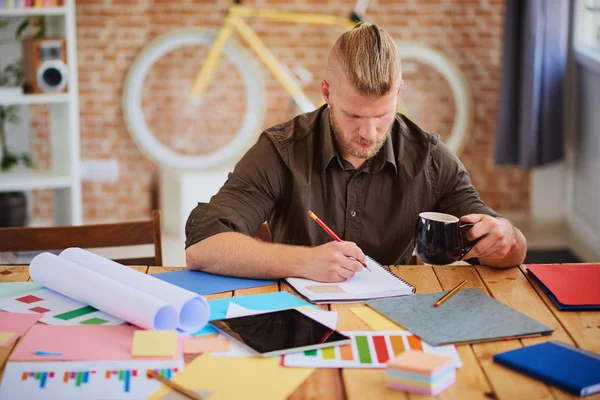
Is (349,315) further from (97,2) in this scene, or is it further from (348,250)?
(97,2)

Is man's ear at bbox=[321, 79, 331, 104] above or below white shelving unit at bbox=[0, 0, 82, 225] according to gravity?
above

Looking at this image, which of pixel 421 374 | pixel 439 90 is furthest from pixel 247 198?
pixel 439 90

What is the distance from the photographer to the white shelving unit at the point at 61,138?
3740 mm

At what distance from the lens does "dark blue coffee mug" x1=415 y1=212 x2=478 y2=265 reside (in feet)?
5.72

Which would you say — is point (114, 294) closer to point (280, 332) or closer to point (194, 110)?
point (280, 332)

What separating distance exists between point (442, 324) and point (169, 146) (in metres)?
3.21

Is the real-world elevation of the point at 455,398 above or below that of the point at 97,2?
below

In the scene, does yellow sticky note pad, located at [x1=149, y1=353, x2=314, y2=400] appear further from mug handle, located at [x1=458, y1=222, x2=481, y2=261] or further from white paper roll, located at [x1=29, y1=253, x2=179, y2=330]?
mug handle, located at [x1=458, y1=222, x2=481, y2=261]

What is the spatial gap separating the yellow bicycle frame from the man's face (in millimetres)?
2438

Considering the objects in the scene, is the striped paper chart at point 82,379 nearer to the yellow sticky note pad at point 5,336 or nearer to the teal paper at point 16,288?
the yellow sticky note pad at point 5,336

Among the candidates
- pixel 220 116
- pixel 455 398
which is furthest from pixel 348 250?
pixel 220 116

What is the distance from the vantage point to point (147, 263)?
2.16 m

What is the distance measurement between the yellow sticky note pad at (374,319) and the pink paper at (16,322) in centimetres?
59

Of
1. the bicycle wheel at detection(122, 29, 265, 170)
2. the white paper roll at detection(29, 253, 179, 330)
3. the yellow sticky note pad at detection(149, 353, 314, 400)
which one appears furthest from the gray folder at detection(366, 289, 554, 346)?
the bicycle wheel at detection(122, 29, 265, 170)
